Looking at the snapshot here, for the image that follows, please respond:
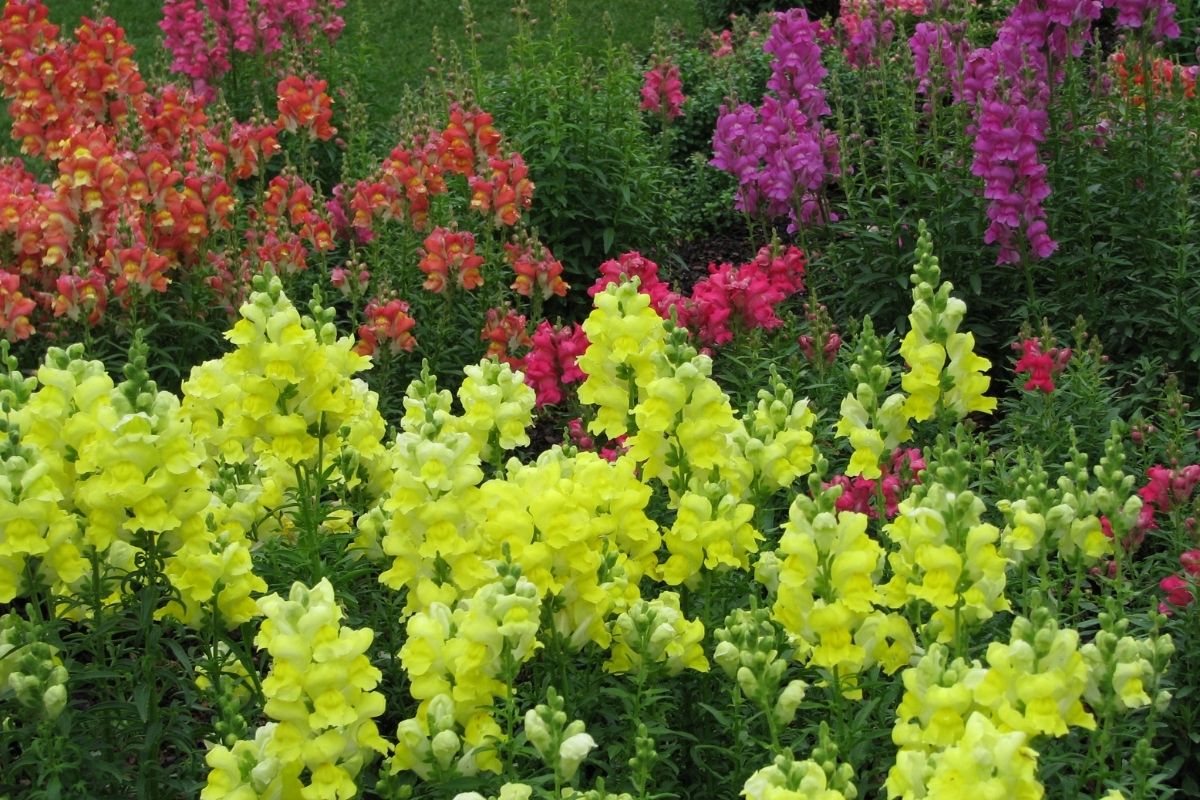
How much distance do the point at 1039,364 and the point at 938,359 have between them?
128 cm

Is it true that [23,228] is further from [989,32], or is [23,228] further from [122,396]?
[989,32]

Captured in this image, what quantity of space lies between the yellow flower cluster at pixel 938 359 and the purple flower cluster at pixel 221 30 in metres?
5.94

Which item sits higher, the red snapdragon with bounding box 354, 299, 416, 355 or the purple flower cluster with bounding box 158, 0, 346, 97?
the purple flower cluster with bounding box 158, 0, 346, 97

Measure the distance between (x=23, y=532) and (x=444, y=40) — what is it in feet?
35.2

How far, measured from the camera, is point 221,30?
939 cm

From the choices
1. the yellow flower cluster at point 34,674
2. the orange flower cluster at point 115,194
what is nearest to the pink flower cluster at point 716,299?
the orange flower cluster at point 115,194

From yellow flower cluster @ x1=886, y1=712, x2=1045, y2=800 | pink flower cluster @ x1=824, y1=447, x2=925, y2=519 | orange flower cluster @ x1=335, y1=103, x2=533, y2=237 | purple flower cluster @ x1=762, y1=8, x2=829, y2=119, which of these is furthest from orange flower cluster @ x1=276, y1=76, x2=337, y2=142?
yellow flower cluster @ x1=886, y1=712, x2=1045, y2=800

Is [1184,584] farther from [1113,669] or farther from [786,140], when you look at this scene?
[786,140]

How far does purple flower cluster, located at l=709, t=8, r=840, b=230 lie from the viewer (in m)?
7.23

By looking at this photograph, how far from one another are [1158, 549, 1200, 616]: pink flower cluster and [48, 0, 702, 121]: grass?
9.32m

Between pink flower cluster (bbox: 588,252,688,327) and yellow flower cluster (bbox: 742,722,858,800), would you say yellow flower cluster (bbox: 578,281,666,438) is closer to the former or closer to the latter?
pink flower cluster (bbox: 588,252,688,327)

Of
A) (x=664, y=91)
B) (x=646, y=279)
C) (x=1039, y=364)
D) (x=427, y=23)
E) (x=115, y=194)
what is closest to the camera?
(x=1039, y=364)

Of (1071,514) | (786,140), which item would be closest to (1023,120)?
(786,140)

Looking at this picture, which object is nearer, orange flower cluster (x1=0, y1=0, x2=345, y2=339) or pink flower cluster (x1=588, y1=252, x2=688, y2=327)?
pink flower cluster (x1=588, y1=252, x2=688, y2=327)
